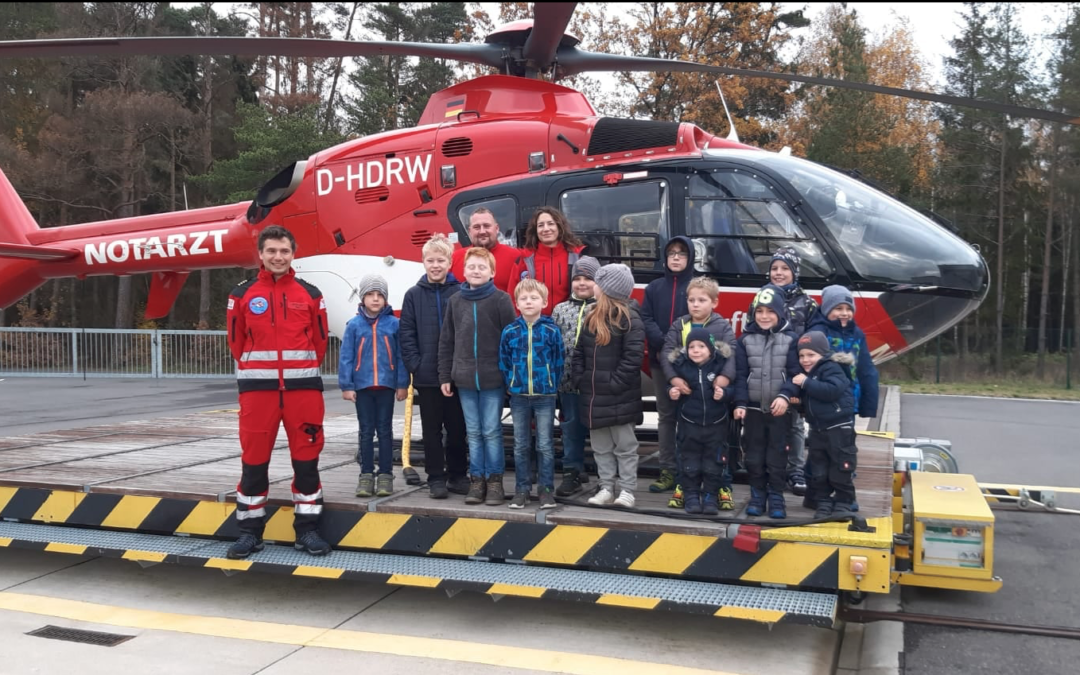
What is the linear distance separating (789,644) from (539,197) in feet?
11.5

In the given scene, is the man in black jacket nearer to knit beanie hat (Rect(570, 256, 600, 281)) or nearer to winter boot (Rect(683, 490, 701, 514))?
knit beanie hat (Rect(570, 256, 600, 281))

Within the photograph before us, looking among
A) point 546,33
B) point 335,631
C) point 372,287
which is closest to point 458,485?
point 335,631

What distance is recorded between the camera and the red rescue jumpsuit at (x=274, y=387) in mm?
4805

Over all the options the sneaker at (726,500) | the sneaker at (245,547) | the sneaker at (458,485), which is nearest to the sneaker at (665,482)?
the sneaker at (726,500)

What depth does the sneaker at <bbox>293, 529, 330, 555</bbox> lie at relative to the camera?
4867 mm

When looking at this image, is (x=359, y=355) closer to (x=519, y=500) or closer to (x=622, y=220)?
(x=519, y=500)

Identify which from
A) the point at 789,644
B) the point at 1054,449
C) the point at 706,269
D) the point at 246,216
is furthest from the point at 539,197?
the point at 1054,449

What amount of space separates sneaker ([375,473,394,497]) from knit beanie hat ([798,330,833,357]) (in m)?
2.67

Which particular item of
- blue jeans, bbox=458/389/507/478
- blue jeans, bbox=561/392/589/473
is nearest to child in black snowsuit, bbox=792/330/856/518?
blue jeans, bbox=561/392/589/473

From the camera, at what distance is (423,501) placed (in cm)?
500

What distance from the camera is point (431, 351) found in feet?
17.2

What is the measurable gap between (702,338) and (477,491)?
1.62 meters

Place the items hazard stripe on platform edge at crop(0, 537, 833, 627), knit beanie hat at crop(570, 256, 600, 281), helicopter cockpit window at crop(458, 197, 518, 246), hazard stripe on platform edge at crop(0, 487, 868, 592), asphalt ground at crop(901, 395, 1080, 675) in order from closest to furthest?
1. hazard stripe on platform edge at crop(0, 537, 833, 627)
2. hazard stripe on platform edge at crop(0, 487, 868, 592)
3. asphalt ground at crop(901, 395, 1080, 675)
4. knit beanie hat at crop(570, 256, 600, 281)
5. helicopter cockpit window at crop(458, 197, 518, 246)

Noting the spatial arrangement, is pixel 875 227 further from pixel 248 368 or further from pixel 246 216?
pixel 246 216
